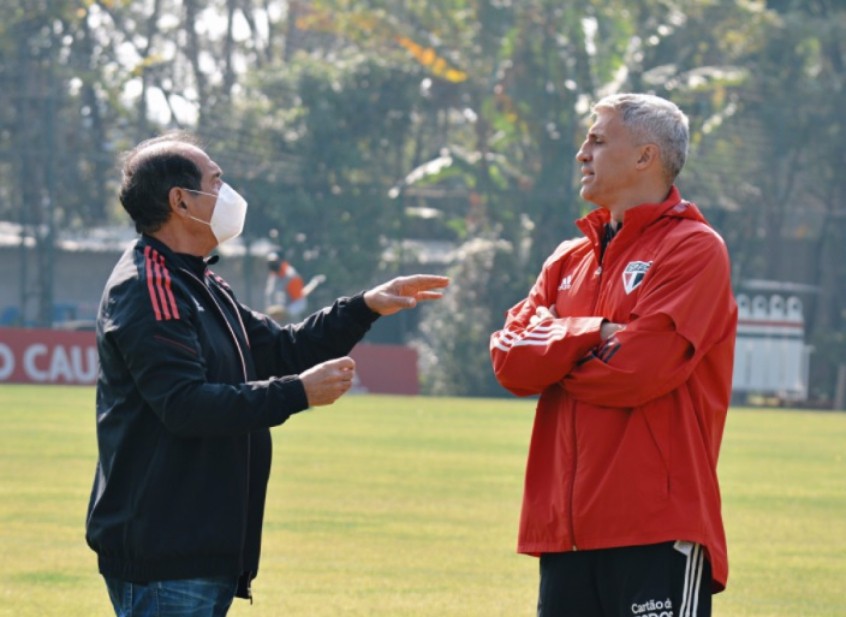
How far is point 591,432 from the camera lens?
5352 millimetres

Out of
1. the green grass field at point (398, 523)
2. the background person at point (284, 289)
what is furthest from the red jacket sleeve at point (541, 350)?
the background person at point (284, 289)

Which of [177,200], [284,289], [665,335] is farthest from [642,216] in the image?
[284,289]

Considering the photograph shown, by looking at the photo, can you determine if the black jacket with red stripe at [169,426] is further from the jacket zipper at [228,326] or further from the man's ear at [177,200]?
the man's ear at [177,200]

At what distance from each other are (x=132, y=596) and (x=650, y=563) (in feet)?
5.08

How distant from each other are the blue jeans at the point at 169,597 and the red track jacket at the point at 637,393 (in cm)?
100

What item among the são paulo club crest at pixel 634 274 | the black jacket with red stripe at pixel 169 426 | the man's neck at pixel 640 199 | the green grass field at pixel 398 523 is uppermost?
the man's neck at pixel 640 199

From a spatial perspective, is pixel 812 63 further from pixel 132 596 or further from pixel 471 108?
pixel 132 596

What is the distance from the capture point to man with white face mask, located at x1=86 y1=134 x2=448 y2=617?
5.07 metres

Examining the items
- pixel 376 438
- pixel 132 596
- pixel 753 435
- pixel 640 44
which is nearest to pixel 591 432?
pixel 132 596

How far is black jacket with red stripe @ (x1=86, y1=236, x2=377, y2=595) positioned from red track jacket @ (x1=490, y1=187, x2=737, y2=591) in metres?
0.84

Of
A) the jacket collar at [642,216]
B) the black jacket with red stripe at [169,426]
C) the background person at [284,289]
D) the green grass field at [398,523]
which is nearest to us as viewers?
the black jacket with red stripe at [169,426]

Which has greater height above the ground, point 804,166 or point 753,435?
point 804,166

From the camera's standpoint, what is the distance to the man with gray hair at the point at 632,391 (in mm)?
5242

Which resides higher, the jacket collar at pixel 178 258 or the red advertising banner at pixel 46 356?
the jacket collar at pixel 178 258
